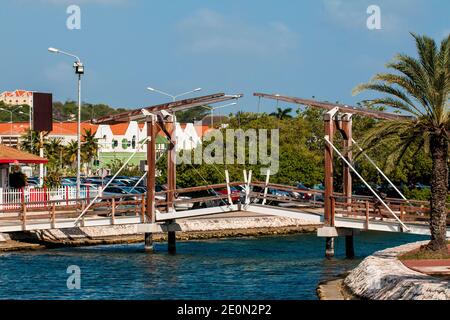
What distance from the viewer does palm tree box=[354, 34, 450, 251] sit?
3456 centimetres

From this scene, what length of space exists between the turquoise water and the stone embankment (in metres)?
1.87

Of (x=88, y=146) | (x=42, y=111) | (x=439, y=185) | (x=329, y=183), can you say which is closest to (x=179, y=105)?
(x=329, y=183)

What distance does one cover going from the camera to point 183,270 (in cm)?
4003

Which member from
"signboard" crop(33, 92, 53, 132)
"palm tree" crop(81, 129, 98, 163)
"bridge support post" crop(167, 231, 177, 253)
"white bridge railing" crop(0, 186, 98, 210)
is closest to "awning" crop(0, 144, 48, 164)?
"white bridge railing" crop(0, 186, 98, 210)

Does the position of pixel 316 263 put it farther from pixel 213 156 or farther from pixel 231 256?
pixel 213 156

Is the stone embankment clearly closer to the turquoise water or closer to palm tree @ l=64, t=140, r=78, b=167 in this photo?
the turquoise water

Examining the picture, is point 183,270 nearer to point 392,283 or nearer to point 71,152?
point 392,283

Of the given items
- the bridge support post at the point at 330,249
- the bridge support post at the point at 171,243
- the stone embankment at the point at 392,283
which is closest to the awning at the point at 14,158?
the bridge support post at the point at 171,243

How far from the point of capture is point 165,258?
44750 millimetres

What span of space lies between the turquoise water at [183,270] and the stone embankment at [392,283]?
187cm

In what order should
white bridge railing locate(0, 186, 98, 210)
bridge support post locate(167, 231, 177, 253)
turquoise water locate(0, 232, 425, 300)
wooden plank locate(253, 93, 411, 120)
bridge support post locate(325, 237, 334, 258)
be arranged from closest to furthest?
turquoise water locate(0, 232, 425, 300)
wooden plank locate(253, 93, 411, 120)
bridge support post locate(325, 237, 334, 258)
bridge support post locate(167, 231, 177, 253)
white bridge railing locate(0, 186, 98, 210)

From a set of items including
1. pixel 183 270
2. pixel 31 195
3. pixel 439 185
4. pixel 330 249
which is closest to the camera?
pixel 439 185

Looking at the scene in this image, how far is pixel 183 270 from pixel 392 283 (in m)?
13.9

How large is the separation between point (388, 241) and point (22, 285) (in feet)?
81.2
